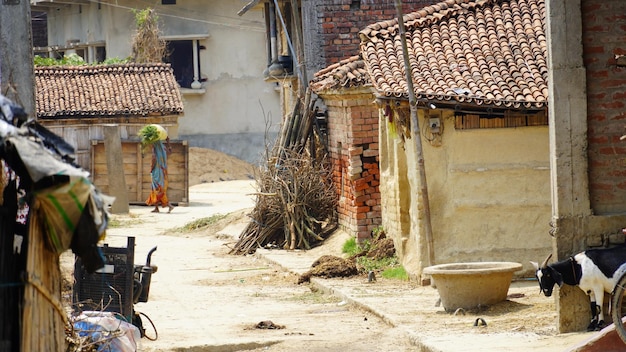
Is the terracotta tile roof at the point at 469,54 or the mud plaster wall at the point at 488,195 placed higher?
the terracotta tile roof at the point at 469,54

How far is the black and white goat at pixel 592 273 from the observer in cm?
1020

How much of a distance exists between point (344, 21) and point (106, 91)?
11.4 metres

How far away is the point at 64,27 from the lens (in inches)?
1676

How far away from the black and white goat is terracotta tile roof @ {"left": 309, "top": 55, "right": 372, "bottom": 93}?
7065mm

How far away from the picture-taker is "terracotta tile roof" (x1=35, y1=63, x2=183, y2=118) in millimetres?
28797

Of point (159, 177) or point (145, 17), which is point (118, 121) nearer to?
point (159, 177)

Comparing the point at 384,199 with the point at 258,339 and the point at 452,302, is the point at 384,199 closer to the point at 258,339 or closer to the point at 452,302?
the point at 452,302

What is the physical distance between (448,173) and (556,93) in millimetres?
3978

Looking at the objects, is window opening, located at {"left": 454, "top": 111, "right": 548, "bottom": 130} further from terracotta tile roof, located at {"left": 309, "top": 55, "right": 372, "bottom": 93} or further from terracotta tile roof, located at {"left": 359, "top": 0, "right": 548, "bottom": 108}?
terracotta tile roof, located at {"left": 309, "top": 55, "right": 372, "bottom": 93}

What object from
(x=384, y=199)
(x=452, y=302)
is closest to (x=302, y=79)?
(x=384, y=199)

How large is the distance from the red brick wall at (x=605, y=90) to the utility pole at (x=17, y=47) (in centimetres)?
531

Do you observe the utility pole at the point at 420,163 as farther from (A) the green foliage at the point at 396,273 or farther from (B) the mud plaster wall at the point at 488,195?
(A) the green foliage at the point at 396,273

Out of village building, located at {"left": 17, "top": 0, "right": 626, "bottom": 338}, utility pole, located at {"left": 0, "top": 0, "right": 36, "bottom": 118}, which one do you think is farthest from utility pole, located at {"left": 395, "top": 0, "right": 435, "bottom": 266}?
utility pole, located at {"left": 0, "top": 0, "right": 36, "bottom": 118}

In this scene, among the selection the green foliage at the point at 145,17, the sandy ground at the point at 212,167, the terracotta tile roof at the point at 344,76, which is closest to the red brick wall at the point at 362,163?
the terracotta tile roof at the point at 344,76
